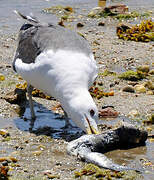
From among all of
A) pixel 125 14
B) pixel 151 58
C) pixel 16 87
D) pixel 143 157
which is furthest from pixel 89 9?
pixel 143 157

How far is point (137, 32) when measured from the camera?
39.1 ft

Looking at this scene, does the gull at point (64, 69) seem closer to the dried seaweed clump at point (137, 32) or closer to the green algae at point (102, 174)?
the green algae at point (102, 174)

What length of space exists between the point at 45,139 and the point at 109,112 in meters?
1.21

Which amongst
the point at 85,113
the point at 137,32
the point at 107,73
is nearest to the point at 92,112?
the point at 85,113

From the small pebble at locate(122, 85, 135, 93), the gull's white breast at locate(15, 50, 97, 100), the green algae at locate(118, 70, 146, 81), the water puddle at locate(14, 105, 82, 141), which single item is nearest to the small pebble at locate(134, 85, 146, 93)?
the small pebble at locate(122, 85, 135, 93)

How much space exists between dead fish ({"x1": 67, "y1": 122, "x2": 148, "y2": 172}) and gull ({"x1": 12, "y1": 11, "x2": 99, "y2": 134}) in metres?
0.15

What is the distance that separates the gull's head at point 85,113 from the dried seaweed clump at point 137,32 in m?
5.66

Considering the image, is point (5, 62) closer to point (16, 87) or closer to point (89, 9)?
point (16, 87)

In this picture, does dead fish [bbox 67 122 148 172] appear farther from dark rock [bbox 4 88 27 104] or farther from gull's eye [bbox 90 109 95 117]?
dark rock [bbox 4 88 27 104]

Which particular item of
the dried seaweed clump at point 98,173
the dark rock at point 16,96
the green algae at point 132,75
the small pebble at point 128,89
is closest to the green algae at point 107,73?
the green algae at point 132,75

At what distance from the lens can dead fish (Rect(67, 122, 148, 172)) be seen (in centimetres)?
574

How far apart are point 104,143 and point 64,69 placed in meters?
1.05

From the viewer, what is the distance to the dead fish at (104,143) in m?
5.74

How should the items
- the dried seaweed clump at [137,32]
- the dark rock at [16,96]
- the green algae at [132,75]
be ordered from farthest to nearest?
the dried seaweed clump at [137,32], the green algae at [132,75], the dark rock at [16,96]
